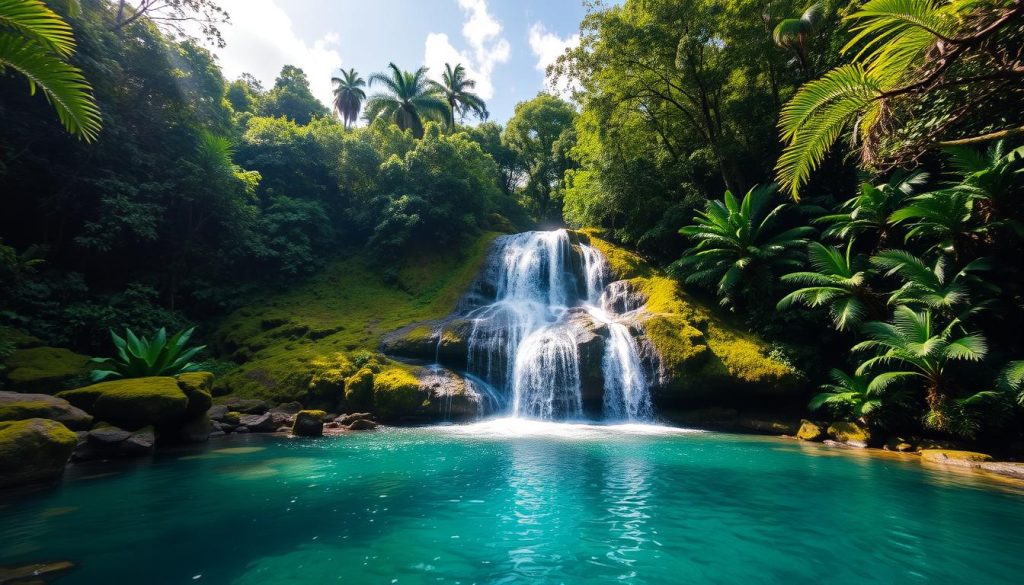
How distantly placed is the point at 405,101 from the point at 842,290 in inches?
1133

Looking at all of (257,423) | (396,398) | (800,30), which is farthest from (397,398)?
(800,30)

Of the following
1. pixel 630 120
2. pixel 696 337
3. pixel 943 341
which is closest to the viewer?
pixel 943 341

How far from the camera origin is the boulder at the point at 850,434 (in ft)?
33.1

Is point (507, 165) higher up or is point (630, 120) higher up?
point (507, 165)

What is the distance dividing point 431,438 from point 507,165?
32.9 m

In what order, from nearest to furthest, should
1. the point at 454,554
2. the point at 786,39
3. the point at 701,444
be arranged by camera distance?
the point at 454,554 → the point at 701,444 → the point at 786,39

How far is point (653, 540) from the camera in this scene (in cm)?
416

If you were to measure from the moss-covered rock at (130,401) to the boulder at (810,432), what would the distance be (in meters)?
14.6

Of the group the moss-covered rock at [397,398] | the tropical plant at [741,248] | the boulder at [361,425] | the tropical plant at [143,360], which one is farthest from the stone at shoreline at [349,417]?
the tropical plant at [741,248]

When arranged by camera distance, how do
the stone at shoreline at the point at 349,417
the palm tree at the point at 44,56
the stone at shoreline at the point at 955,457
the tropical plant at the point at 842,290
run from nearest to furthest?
the palm tree at the point at 44,56 < the stone at shoreline at the point at 955,457 < the tropical plant at the point at 842,290 < the stone at shoreline at the point at 349,417

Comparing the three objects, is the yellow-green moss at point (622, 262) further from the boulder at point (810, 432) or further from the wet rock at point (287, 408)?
the wet rock at point (287, 408)

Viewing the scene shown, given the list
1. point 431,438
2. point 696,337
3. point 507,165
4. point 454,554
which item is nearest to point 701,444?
point 696,337

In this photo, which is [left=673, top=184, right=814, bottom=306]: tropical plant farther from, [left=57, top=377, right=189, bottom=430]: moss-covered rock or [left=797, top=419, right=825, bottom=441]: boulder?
[left=57, top=377, right=189, bottom=430]: moss-covered rock

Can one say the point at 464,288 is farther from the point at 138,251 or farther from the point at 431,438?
the point at 138,251
